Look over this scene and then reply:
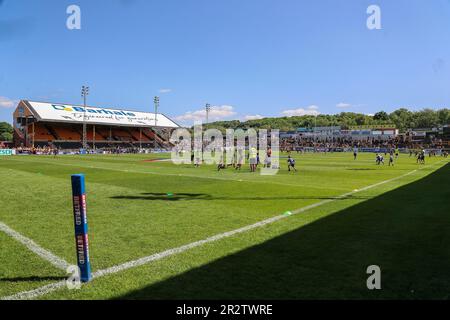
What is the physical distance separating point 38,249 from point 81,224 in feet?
7.06

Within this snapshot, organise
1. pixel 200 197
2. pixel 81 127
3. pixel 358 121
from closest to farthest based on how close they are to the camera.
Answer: pixel 200 197, pixel 81 127, pixel 358 121

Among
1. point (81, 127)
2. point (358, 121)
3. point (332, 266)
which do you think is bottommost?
point (332, 266)

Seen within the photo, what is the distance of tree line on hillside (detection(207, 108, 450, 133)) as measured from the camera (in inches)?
5479

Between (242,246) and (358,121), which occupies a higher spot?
(358,121)

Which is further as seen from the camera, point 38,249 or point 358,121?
point 358,121

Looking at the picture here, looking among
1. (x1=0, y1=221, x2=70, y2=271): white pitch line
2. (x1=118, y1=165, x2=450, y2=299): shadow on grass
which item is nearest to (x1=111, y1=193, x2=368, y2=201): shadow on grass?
(x1=118, y1=165, x2=450, y2=299): shadow on grass

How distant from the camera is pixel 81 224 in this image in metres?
5.13

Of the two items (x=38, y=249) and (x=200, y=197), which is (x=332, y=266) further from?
(x=200, y=197)

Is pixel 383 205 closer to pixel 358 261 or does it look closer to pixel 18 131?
pixel 358 261

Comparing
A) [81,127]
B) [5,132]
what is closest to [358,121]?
[81,127]

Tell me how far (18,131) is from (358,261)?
87.6 meters

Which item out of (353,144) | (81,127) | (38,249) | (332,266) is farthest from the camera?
(353,144)

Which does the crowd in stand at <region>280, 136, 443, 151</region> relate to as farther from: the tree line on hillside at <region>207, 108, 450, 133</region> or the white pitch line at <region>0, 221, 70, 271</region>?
the white pitch line at <region>0, 221, 70, 271</region>

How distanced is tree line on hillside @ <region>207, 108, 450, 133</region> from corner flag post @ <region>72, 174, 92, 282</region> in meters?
120
